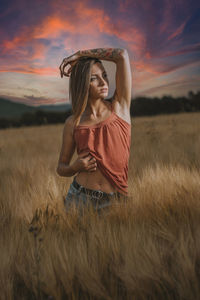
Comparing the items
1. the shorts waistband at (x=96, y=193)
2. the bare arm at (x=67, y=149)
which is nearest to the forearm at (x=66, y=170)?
the bare arm at (x=67, y=149)

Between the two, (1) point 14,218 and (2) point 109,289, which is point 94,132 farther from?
(2) point 109,289

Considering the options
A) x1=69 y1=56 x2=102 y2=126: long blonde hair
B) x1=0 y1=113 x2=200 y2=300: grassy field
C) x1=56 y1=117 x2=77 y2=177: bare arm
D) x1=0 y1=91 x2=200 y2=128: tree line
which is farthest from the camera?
x1=0 y1=91 x2=200 y2=128: tree line

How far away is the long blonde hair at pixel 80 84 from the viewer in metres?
1.50

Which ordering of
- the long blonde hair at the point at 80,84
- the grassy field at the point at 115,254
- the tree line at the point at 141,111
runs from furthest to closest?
the tree line at the point at 141,111
the long blonde hair at the point at 80,84
the grassy field at the point at 115,254

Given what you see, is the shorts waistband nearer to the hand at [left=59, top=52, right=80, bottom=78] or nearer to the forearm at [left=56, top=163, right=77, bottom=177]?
the forearm at [left=56, top=163, right=77, bottom=177]

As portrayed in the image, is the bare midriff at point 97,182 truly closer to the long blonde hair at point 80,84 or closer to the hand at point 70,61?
the long blonde hair at point 80,84

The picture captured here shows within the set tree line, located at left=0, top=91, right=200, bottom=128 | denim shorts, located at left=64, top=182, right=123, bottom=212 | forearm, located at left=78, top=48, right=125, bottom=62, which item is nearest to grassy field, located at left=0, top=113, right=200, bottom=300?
denim shorts, located at left=64, top=182, right=123, bottom=212

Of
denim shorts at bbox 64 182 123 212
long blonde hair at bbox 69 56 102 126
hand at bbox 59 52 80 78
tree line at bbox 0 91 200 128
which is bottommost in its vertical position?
denim shorts at bbox 64 182 123 212

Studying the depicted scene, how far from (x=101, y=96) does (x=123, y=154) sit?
1.25ft

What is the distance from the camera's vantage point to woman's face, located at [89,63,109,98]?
1.54 metres

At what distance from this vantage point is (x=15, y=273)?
1.06 meters

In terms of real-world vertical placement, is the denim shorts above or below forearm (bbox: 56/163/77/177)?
below

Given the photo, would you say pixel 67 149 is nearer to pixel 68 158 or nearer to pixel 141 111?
pixel 68 158

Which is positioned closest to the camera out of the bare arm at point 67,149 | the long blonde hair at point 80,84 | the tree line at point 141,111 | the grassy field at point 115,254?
the grassy field at point 115,254
